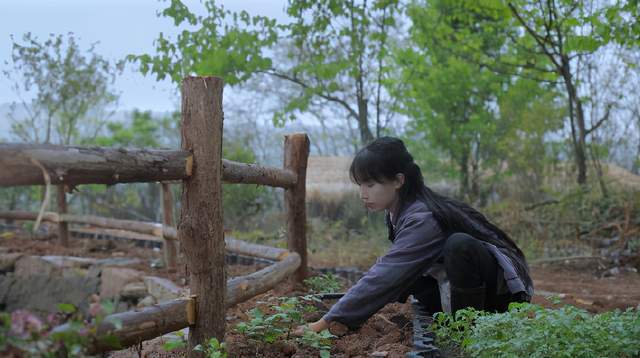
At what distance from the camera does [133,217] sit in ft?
44.5

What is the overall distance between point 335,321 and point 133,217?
1093 cm

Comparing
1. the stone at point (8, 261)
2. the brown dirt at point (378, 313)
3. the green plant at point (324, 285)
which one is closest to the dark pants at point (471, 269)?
the brown dirt at point (378, 313)

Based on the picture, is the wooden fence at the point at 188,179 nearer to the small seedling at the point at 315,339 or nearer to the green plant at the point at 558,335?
the small seedling at the point at 315,339

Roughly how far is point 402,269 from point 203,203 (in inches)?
39.7

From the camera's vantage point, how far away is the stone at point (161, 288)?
575 centimetres

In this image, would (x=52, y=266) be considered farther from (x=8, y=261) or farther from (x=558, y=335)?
(x=558, y=335)

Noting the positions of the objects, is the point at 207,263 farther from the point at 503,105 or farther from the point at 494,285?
the point at 503,105

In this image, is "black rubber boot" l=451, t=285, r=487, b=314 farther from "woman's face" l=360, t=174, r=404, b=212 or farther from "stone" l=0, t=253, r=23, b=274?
"stone" l=0, t=253, r=23, b=274

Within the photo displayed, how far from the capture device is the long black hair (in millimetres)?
3408

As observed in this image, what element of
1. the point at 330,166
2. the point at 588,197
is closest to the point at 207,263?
the point at 588,197

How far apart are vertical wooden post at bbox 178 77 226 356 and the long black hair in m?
0.79

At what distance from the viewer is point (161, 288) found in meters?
5.99

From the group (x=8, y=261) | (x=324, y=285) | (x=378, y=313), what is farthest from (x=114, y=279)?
(x=378, y=313)

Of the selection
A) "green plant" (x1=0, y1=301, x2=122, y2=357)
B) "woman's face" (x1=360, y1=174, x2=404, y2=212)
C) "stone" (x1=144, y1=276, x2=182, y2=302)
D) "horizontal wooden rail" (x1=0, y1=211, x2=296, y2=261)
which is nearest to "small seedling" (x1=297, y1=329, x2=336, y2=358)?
"woman's face" (x1=360, y1=174, x2=404, y2=212)
